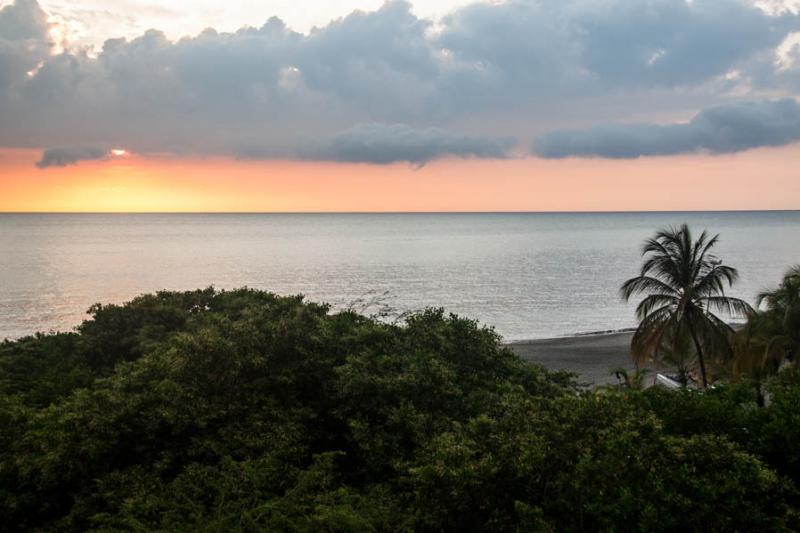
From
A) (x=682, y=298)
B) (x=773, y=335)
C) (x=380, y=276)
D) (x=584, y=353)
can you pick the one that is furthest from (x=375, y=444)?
(x=380, y=276)

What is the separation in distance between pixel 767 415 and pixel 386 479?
23.4ft

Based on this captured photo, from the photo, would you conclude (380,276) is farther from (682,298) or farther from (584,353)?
(682,298)

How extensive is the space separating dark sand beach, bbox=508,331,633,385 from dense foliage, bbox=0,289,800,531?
81.0ft

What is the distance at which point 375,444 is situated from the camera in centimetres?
1256

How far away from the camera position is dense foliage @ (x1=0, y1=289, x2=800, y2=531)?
9055mm

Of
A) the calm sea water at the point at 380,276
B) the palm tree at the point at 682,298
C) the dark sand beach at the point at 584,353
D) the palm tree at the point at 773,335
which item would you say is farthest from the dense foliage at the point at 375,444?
the calm sea water at the point at 380,276

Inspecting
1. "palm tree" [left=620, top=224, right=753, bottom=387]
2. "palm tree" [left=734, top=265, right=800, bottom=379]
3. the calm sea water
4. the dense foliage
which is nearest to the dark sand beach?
the calm sea water

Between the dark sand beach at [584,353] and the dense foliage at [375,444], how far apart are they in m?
24.7

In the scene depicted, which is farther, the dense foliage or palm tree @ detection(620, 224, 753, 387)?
palm tree @ detection(620, 224, 753, 387)

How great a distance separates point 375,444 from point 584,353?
121ft

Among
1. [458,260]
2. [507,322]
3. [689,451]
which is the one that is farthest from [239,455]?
[458,260]

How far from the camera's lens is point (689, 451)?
9539 mm

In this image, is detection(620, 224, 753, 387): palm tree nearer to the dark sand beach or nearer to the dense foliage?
the dense foliage

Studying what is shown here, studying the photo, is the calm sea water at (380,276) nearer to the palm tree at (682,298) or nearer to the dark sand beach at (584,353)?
the dark sand beach at (584,353)
